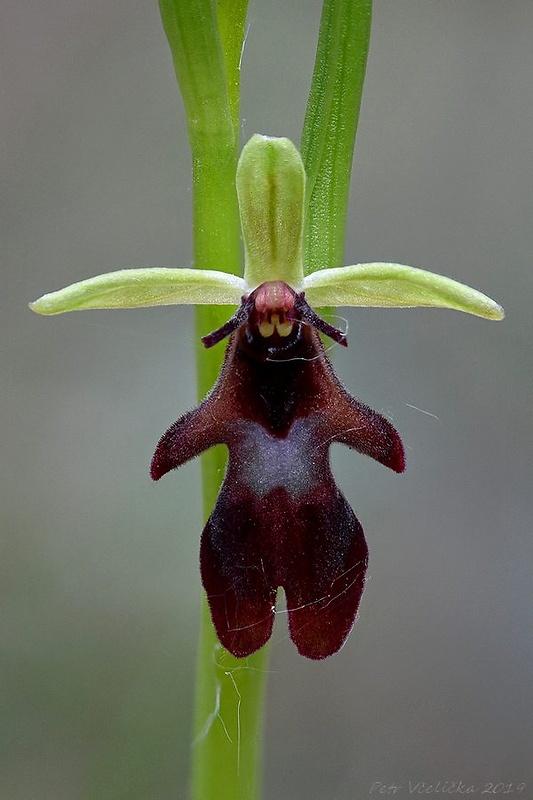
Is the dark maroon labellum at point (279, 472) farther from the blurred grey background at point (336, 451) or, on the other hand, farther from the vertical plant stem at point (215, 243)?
the blurred grey background at point (336, 451)

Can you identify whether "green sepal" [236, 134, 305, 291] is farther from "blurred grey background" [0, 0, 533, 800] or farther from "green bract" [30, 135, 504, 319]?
"blurred grey background" [0, 0, 533, 800]

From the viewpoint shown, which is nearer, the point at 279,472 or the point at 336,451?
the point at 279,472

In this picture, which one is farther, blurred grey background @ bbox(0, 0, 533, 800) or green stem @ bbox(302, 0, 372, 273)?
blurred grey background @ bbox(0, 0, 533, 800)

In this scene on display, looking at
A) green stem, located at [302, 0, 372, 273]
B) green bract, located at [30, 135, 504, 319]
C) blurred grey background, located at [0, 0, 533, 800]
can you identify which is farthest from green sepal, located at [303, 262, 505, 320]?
blurred grey background, located at [0, 0, 533, 800]

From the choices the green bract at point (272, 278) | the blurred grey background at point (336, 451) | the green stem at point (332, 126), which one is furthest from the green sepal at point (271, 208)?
the blurred grey background at point (336, 451)

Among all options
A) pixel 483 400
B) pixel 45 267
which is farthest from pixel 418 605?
pixel 45 267

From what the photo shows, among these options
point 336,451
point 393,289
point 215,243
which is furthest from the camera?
point 336,451

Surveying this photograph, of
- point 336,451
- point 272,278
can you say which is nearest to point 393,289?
point 272,278

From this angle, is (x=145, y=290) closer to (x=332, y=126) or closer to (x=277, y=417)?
(x=277, y=417)
